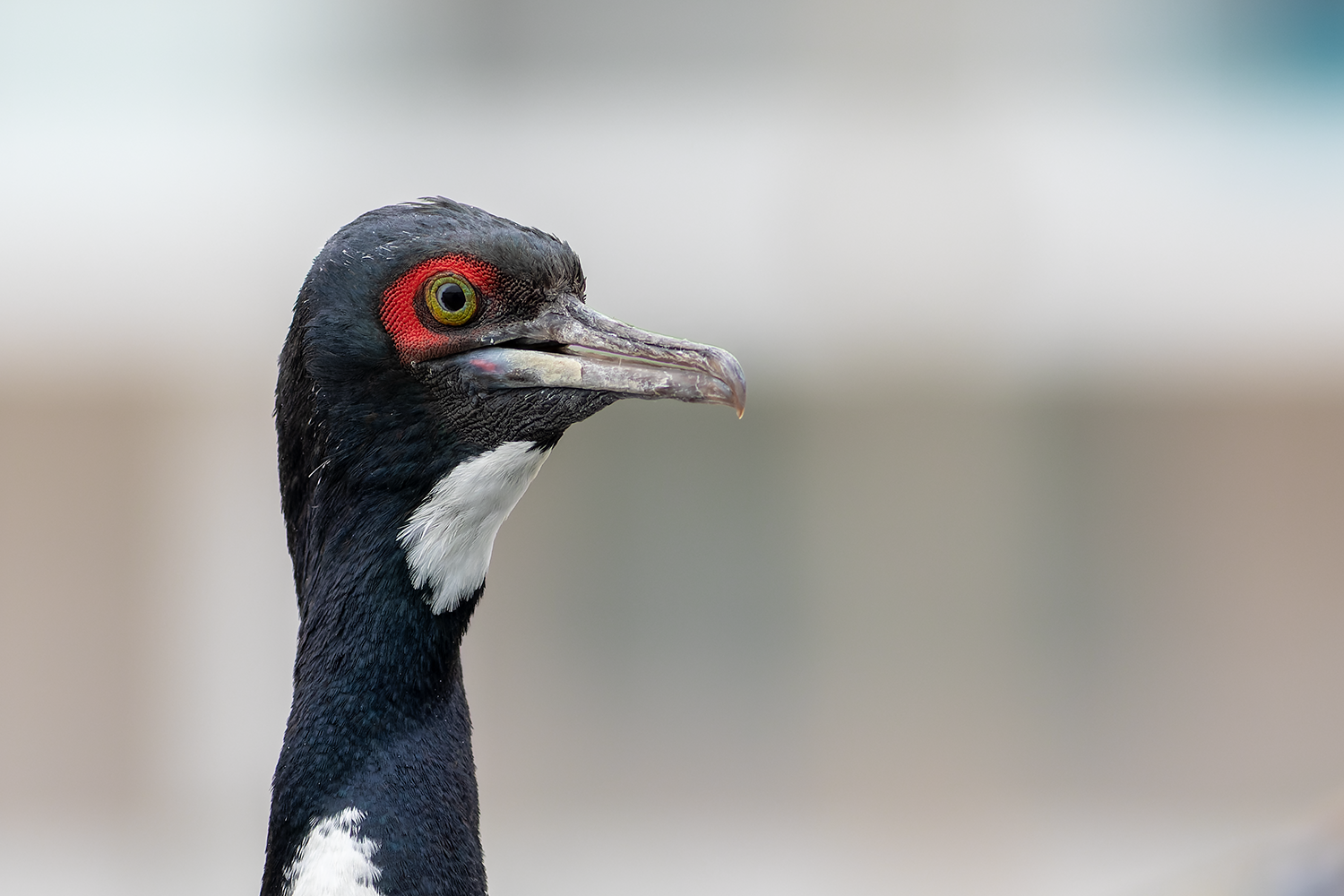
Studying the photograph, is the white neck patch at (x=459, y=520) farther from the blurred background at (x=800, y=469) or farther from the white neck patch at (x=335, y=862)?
the blurred background at (x=800, y=469)

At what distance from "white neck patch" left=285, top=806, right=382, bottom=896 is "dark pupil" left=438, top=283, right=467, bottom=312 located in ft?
2.65

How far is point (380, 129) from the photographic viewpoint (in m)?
8.46

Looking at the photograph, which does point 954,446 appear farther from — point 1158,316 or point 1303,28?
point 1303,28

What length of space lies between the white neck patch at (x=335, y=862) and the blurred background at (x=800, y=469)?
19.9ft

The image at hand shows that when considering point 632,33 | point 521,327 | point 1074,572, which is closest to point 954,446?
point 1074,572

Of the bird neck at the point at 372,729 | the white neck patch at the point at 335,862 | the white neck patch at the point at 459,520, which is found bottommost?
the white neck patch at the point at 335,862

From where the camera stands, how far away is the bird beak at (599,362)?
2.24 meters

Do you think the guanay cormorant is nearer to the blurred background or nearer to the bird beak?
the bird beak

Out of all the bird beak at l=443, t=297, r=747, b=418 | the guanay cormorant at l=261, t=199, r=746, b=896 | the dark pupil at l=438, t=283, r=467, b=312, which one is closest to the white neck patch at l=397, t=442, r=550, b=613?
the guanay cormorant at l=261, t=199, r=746, b=896

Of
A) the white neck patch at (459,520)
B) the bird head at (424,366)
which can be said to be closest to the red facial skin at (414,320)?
the bird head at (424,366)

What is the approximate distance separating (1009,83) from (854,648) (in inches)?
142

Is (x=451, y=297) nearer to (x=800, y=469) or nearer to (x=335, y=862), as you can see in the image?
(x=335, y=862)

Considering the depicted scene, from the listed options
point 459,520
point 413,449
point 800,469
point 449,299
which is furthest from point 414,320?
point 800,469

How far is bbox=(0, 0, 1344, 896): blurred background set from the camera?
26.9 feet
